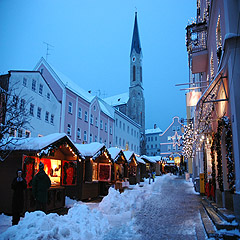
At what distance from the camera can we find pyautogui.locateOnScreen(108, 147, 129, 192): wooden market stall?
19606 millimetres

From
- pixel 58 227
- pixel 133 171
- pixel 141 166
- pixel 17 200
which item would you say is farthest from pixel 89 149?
pixel 141 166

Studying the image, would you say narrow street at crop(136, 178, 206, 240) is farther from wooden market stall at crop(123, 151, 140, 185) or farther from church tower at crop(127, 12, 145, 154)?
church tower at crop(127, 12, 145, 154)

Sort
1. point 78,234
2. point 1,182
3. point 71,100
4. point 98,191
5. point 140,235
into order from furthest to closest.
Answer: point 71,100
point 98,191
point 1,182
point 140,235
point 78,234

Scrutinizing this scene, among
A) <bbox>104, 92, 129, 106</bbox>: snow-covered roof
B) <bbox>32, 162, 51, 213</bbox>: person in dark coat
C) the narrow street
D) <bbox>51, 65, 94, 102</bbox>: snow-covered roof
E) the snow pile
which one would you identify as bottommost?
the narrow street

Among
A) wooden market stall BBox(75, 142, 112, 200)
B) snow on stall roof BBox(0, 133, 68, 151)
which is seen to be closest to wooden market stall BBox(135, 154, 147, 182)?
wooden market stall BBox(75, 142, 112, 200)

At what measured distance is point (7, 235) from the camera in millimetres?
5688

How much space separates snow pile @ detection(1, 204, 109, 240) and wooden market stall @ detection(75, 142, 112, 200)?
667 centimetres

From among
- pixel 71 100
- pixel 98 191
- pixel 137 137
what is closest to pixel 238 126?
pixel 98 191

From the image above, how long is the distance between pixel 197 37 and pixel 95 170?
1069cm

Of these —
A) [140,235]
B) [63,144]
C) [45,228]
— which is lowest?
[140,235]

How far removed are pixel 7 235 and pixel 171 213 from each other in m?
6.97

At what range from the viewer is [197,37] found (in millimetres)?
15805

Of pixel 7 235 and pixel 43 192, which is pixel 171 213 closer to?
pixel 43 192

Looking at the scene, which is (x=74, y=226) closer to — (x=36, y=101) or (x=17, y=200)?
(x=17, y=200)
